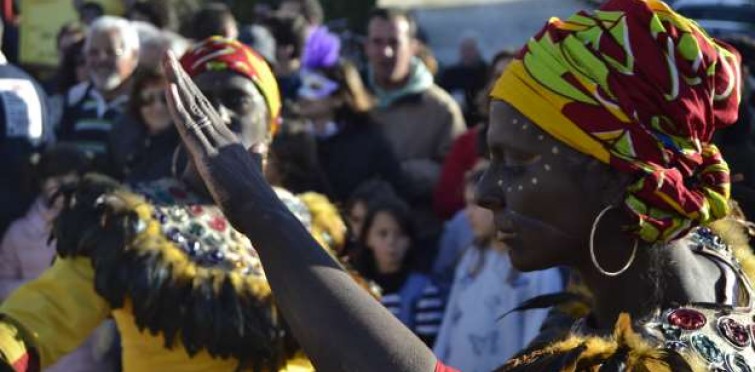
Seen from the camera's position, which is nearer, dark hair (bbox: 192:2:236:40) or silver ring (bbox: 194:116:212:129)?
silver ring (bbox: 194:116:212:129)

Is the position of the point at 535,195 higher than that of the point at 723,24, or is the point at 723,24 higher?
the point at 535,195

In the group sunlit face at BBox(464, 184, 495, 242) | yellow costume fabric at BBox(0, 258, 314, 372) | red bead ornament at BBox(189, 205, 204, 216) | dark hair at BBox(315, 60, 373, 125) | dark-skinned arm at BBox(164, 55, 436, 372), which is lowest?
dark hair at BBox(315, 60, 373, 125)

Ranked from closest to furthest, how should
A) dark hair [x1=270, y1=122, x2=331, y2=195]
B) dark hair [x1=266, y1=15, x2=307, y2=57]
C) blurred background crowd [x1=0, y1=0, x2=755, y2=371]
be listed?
1. blurred background crowd [x1=0, y1=0, x2=755, y2=371]
2. dark hair [x1=270, y1=122, x2=331, y2=195]
3. dark hair [x1=266, y1=15, x2=307, y2=57]

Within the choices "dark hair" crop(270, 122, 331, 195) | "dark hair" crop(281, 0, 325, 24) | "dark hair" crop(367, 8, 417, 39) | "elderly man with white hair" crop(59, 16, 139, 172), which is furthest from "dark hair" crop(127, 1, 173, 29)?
"dark hair" crop(270, 122, 331, 195)

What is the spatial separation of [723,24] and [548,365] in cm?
834

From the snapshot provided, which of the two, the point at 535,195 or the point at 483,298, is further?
the point at 483,298

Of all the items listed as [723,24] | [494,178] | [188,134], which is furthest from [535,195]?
[723,24]

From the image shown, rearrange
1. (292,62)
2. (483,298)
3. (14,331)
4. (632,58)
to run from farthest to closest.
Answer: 1. (292,62)
2. (483,298)
3. (14,331)
4. (632,58)

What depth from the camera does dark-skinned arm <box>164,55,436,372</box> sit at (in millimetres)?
2279

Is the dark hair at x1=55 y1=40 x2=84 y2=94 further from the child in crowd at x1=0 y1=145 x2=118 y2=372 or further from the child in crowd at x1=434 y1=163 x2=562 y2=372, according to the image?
the child in crowd at x1=434 y1=163 x2=562 y2=372

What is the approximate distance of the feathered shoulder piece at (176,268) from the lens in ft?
12.6

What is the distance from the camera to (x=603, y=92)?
258cm

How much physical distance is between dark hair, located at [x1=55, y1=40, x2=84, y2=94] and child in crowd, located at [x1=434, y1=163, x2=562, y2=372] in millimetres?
3312

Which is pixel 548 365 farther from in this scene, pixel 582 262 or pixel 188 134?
pixel 188 134
